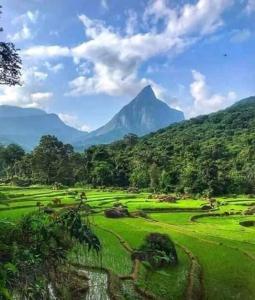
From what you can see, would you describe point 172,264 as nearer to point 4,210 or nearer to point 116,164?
point 4,210

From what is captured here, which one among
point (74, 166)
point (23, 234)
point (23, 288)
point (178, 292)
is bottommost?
point (178, 292)

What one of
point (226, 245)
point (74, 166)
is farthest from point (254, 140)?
point (226, 245)

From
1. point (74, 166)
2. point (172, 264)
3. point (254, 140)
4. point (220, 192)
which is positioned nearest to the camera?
point (172, 264)

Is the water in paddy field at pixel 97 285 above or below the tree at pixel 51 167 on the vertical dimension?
below

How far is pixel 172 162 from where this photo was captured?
12412 centimetres

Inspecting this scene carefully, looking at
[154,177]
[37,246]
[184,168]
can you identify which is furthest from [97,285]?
[184,168]

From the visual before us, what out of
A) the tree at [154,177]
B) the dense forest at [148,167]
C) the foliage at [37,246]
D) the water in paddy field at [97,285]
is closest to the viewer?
the foliage at [37,246]

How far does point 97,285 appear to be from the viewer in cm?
2117

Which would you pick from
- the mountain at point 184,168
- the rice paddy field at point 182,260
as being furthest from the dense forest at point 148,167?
the rice paddy field at point 182,260

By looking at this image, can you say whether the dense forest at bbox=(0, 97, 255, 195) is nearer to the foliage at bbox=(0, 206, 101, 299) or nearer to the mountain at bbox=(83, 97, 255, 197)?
the mountain at bbox=(83, 97, 255, 197)

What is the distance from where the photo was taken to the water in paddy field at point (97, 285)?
1935cm

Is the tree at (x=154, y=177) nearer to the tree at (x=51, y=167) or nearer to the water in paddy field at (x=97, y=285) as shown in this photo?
the tree at (x=51, y=167)

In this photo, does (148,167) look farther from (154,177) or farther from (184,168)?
(184,168)

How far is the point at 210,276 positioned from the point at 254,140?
4939 inches
